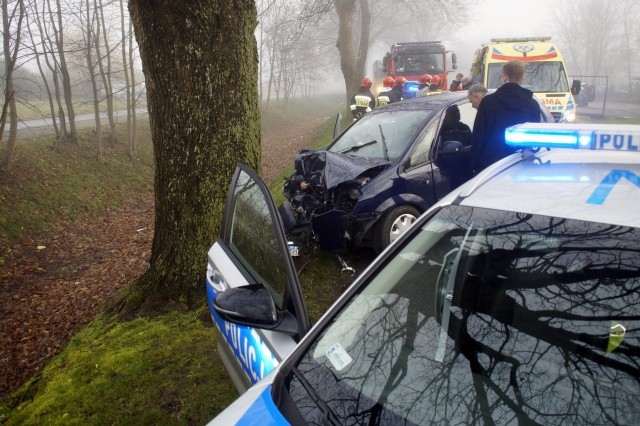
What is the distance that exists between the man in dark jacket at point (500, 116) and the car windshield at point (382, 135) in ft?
2.71

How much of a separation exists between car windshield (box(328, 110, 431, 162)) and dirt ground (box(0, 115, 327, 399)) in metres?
3.83

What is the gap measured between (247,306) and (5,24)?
43.8ft

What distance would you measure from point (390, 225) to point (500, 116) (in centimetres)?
154

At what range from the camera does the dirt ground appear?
5535 millimetres

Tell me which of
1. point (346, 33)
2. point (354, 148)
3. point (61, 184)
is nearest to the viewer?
point (354, 148)

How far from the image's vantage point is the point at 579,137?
1.84 metres

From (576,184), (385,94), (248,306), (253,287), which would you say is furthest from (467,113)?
(385,94)

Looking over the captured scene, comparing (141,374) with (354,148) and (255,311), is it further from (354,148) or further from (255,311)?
(354,148)

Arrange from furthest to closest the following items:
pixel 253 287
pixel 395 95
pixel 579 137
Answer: pixel 395 95 < pixel 253 287 < pixel 579 137

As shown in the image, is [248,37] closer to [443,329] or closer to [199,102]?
[199,102]

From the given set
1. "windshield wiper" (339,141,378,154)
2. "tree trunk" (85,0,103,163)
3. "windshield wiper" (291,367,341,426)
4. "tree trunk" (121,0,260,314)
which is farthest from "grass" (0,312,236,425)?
"tree trunk" (85,0,103,163)

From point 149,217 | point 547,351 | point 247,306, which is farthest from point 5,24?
point 547,351

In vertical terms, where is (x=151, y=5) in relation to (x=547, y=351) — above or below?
above

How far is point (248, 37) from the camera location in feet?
14.4
